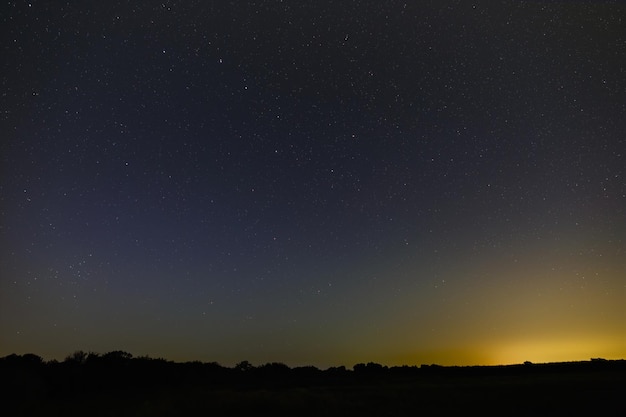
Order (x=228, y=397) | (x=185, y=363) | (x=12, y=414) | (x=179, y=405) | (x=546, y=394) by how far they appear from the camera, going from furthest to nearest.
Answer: (x=185, y=363), (x=546, y=394), (x=228, y=397), (x=179, y=405), (x=12, y=414)

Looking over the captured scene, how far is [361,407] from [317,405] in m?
1.73

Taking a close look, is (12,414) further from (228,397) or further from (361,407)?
(361,407)

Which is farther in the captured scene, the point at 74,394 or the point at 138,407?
the point at 74,394

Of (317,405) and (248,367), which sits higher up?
(248,367)

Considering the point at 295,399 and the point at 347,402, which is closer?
the point at 347,402

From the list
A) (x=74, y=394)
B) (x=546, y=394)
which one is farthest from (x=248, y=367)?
(x=546, y=394)

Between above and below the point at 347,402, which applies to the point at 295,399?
above

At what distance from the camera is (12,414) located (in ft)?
57.5

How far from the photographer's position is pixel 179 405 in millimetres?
18922

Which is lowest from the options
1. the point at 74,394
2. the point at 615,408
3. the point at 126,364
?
the point at 615,408

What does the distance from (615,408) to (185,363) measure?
27.1 m

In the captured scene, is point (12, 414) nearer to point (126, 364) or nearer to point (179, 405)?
point (179, 405)

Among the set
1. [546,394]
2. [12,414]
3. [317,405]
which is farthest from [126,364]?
[546,394]

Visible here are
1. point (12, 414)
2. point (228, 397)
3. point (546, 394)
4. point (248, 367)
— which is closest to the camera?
point (12, 414)
